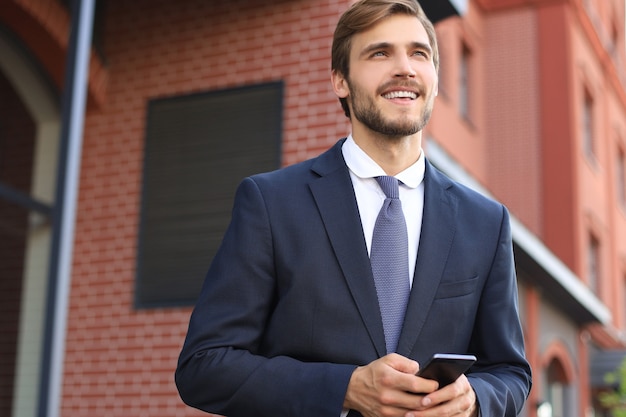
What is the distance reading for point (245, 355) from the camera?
214 cm

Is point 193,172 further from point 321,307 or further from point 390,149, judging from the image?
point 321,307

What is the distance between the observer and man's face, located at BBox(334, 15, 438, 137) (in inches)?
91.1

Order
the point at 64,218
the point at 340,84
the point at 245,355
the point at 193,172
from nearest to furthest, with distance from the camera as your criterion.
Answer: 1. the point at 245,355
2. the point at 340,84
3. the point at 64,218
4. the point at 193,172

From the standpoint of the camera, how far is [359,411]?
6.77ft

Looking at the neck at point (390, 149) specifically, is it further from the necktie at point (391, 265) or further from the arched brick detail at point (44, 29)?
the arched brick detail at point (44, 29)

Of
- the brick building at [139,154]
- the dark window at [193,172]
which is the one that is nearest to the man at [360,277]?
the brick building at [139,154]

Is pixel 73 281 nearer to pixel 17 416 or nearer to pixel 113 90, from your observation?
pixel 17 416

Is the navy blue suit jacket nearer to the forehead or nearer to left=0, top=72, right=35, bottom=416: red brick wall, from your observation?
the forehead

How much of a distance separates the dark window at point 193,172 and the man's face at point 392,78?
541cm

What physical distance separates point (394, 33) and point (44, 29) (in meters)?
6.27

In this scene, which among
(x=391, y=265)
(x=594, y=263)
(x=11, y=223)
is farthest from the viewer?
(x=594, y=263)

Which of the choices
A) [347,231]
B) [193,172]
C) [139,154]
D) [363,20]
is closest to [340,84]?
[363,20]

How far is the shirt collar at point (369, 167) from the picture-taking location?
238cm

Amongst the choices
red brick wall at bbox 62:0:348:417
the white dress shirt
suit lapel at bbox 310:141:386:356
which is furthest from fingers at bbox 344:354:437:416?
red brick wall at bbox 62:0:348:417
